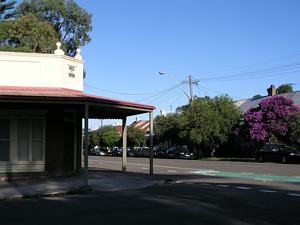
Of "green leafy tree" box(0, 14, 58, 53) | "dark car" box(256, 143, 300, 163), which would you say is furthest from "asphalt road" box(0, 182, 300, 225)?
"green leafy tree" box(0, 14, 58, 53)

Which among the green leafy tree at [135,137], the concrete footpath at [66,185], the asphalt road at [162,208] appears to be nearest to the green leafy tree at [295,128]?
the concrete footpath at [66,185]

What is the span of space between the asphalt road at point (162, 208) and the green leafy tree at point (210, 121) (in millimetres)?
37719

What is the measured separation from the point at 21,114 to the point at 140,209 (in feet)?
33.8

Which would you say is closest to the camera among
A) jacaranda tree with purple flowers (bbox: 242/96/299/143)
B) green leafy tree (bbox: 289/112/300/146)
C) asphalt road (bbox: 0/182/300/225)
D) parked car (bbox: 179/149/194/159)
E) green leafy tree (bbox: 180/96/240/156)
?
asphalt road (bbox: 0/182/300/225)

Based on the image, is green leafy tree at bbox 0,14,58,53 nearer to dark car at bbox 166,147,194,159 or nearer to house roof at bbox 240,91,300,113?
dark car at bbox 166,147,194,159

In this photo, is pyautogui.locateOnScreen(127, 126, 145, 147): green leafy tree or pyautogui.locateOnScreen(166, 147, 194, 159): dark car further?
pyautogui.locateOnScreen(127, 126, 145, 147): green leafy tree

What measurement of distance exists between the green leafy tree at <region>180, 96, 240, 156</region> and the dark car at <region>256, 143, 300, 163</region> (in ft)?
36.6

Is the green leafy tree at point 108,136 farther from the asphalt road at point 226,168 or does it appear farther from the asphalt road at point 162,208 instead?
the asphalt road at point 162,208

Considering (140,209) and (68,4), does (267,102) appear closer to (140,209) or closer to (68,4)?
(68,4)

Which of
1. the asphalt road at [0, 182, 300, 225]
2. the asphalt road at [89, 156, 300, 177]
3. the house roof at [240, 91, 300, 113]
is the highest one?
the house roof at [240, 91, 300, 113]

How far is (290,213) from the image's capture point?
39.0 feet

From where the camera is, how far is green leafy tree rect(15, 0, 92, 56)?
60.0m

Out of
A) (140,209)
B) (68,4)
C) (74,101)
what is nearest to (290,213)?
(140,209)

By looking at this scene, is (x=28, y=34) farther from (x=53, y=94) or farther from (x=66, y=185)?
(x=66, y=185)
